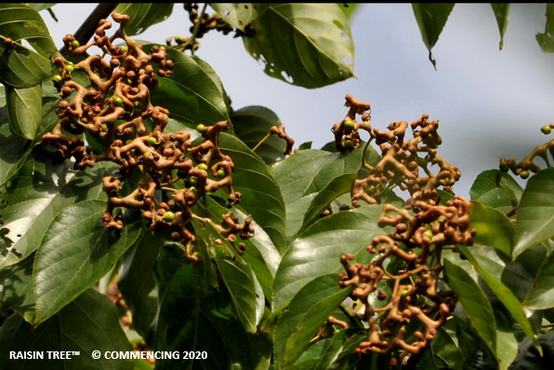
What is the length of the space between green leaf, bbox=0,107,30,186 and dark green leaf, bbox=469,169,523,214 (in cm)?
100

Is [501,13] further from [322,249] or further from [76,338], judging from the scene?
[76,338]

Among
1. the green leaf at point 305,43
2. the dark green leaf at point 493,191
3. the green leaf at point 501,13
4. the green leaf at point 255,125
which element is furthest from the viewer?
the green leaf at point 255,125

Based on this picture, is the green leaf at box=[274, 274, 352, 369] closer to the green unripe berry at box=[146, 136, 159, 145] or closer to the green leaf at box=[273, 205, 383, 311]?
the green leaf at box=[273, 205, 383, 311]

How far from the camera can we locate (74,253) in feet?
5.12

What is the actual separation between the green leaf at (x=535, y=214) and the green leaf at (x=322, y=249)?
27cm

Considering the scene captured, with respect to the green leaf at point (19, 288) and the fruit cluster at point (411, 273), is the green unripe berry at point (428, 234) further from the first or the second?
the green leaf at point (19, 288)

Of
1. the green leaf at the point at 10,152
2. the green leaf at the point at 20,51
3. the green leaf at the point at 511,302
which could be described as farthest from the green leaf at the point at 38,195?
the green leaf at the point at 511,302

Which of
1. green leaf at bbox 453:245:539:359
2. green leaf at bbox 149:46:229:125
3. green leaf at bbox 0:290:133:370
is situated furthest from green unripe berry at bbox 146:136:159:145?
green leaf at bbox 453:245:539:359

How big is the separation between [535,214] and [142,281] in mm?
952

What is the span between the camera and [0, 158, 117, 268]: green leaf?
1681 millimetres

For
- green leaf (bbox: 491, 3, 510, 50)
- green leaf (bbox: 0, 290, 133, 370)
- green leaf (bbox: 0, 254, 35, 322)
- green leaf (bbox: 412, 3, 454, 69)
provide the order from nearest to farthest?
green leaf (bbox: 491, 3, 510, 50)
green leaf (bbox: 412, 3, 454, 69)
green leaf (bbox: 0, 254, 35, 322)
green leaf (bbox: 0, 290, 133, 370)

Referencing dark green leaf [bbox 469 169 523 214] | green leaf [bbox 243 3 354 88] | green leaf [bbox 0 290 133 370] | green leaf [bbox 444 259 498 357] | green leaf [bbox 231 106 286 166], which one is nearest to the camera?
green leaf [bbox 444 259 498 357]

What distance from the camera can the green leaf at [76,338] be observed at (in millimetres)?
1927

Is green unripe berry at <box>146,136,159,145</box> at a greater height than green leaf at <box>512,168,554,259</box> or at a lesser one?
lesser
